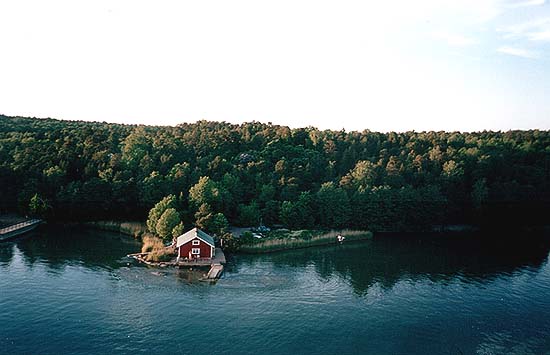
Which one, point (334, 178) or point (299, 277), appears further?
point (334, 178)

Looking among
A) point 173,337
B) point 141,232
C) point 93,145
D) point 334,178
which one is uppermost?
point 93,145

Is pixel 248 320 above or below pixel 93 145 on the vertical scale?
below

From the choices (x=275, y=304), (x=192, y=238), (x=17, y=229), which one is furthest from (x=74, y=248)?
(x=275, y=304)

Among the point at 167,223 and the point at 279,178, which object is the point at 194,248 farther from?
the point at 279,178

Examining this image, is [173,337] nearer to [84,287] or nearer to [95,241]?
[84,287]

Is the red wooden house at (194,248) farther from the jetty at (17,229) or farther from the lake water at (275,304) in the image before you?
the jetty at (17,229)

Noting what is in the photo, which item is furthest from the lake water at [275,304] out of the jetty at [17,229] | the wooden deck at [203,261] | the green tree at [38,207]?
the green tree at [38,207]

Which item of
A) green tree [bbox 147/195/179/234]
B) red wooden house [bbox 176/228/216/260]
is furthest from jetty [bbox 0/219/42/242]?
red wooden house [bbox 176/228/216/260]

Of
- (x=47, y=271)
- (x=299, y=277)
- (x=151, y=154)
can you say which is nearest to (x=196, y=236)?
(x=299, y=277)
